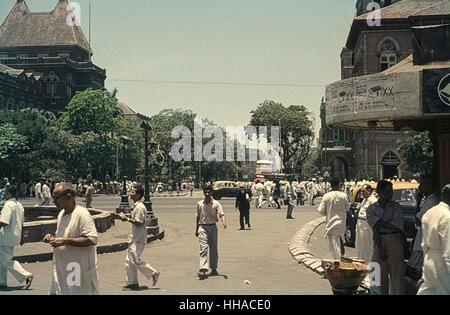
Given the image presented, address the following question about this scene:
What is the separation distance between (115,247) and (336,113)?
7.39m

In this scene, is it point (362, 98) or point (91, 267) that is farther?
point (362, 98)

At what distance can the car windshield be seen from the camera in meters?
14.9

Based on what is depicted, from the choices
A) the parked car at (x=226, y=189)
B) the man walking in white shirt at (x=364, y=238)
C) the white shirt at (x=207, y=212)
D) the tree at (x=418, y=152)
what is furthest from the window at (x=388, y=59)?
the white shirt at (x=207, y=212)

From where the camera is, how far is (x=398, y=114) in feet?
31.3

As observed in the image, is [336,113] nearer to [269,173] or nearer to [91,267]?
[91,267]

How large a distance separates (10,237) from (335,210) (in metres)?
5.88

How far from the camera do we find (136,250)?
1046cm

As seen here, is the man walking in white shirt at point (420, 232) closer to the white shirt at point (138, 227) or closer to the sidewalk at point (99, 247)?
the white shirt at point (138, 227)

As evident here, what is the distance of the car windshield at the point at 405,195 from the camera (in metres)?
14.9

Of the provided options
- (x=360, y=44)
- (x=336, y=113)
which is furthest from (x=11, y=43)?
(x=336, y=113)

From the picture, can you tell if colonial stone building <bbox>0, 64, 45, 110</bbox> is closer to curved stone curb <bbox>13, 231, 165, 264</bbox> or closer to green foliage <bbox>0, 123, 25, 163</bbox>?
green foliage <bbox>0, 123, 25, 163</bbox>

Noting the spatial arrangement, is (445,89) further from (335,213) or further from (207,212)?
(207,212)

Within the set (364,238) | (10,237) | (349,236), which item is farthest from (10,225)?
(349,236)

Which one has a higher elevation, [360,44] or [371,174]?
[360,44]
